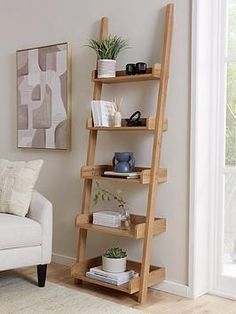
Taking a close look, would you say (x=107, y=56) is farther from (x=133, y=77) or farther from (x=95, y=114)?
(x=95, y=114)

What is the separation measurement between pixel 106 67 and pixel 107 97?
1.12ft

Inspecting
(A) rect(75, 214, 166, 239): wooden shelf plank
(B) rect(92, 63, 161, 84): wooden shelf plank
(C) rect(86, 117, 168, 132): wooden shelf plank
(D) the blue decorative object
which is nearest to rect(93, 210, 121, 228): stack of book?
(A) rect(75, 214, 166, 239): wooden shelf plank

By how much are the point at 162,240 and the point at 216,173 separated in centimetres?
57

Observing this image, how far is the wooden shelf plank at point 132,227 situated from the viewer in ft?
9.16

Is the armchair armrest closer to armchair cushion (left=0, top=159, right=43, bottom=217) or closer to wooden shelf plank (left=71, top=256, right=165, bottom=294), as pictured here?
armchair cushion (left=0, top=159, right=43, bottom=217)

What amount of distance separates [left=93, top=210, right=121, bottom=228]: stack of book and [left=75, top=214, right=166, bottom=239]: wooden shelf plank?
0.12 ft

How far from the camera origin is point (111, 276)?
9.48ft

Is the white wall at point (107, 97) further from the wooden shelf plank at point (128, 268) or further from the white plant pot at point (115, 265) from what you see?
the white plant pot at point (115, 265)

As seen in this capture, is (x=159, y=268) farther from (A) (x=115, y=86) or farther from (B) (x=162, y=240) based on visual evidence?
(A) (x=115, y=86)

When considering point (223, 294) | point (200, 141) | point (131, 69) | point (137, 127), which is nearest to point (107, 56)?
point (131, 69)

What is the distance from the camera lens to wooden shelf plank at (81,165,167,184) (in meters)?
2.81

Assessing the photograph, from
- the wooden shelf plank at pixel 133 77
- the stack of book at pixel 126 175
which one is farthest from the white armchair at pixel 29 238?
the wooden shelf plank at pixel 133 77

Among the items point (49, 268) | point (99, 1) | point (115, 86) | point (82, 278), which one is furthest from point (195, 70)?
point (49, 268)

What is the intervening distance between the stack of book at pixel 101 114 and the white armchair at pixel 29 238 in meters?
0.65
